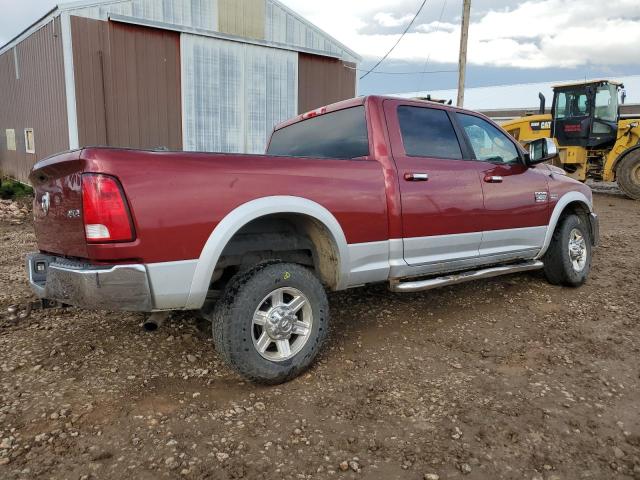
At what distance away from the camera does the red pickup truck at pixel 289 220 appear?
2496 mm

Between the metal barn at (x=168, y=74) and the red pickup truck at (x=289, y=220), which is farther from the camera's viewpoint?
the metal barn at (x=168, y=74)

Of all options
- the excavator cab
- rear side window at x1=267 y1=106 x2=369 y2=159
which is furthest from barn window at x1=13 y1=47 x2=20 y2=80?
the excavator cab

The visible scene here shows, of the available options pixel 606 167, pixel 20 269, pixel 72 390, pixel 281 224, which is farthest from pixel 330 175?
pixel 606 167

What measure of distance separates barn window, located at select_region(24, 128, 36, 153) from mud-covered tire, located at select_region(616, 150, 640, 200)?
15.4 meters

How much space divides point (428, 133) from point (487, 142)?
2.83 feet

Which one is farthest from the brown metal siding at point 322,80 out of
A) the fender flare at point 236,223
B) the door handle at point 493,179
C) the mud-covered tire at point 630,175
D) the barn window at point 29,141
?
the fender flare at point 236,223

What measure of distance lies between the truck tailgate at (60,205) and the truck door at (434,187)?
210cm

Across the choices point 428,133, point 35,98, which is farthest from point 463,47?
point 428,133

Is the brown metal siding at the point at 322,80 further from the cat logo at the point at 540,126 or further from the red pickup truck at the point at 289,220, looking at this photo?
the red pickup truck at the point at 289,220

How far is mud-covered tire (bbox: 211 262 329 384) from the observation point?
2.81 m

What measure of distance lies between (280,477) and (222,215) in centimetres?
138

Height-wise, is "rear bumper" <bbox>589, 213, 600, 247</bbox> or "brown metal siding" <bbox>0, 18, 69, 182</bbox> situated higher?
"brown metal siding" <bbox>0, 18, 69, 182</bbox>

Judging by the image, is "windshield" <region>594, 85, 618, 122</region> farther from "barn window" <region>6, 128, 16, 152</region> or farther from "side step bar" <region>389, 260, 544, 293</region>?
"barn window" <region>6, 128, 16, 152</region>

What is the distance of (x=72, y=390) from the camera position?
9.54 feet
